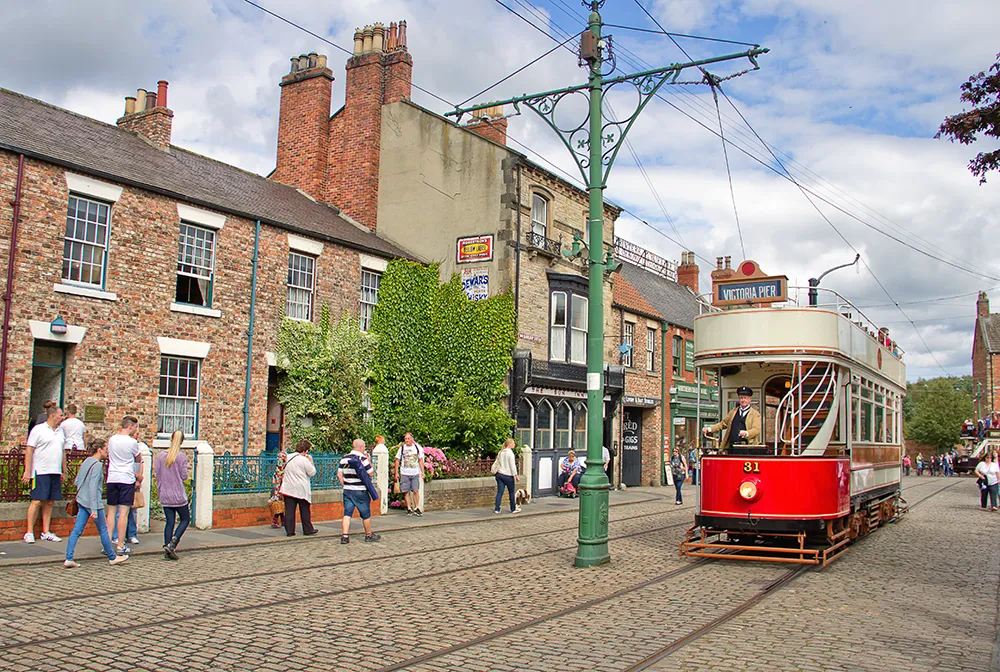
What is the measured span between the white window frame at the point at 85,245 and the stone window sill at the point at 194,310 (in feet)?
5.08

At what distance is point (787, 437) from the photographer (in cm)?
1272

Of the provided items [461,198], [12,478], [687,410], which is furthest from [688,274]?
[12,478]

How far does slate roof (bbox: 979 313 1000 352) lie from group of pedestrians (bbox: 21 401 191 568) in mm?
68500

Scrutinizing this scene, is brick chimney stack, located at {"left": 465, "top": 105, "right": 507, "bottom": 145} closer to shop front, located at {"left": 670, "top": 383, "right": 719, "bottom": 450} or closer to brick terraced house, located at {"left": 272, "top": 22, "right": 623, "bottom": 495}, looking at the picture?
brick terraced house, located at {"left": 272, "top": 22, "right": 623, "bottom": 495}

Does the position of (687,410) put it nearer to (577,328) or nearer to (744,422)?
(577,328)

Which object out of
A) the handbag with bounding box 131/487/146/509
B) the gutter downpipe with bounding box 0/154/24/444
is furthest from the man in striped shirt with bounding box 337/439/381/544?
the gutter downpipe with bounding box 0/154/24/444

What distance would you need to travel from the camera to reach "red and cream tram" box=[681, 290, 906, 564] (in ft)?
38.9

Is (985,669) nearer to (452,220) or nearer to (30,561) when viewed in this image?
(30,561)

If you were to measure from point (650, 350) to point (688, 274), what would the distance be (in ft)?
42.7

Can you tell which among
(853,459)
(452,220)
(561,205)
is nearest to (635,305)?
(561,205)

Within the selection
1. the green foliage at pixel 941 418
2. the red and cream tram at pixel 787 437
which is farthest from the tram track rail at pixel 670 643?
the green foliage at pixel 941 418

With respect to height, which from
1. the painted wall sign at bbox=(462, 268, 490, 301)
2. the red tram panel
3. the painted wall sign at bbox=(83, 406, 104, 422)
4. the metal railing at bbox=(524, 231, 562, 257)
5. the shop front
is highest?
the metal railing at bbox=(524, 231, 562, 257)

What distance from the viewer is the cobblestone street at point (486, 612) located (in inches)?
265

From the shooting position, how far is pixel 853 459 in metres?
13.6
